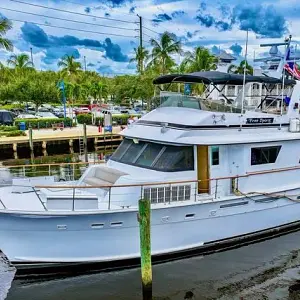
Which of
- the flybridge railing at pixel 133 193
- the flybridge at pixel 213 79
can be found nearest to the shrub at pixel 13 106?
the flybridge at pixel 213 79

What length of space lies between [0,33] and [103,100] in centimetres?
3172

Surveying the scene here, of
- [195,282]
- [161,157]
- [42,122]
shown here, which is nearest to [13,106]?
[42,122]

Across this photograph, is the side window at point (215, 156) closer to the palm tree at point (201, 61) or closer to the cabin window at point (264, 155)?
the cabin window at point (264, 155)

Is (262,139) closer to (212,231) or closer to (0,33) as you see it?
(212,231)

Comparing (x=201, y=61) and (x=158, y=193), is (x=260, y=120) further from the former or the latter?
(x=201, y=61)

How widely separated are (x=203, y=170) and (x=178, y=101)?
2384 mm

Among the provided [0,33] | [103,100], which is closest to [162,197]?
[0,33]

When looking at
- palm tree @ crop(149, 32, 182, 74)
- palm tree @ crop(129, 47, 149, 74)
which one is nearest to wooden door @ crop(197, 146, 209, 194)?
palm tree @ crop(149, 32, 182, 74)

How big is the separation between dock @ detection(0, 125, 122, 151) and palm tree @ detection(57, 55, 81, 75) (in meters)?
31.2

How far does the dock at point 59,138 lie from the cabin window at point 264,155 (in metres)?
16.1

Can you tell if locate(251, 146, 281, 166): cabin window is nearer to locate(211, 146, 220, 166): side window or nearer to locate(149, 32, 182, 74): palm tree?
locate(211, 146, 220, 166): side window

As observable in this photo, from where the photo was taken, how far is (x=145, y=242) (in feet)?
31.1

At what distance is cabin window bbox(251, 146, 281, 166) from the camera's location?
41.0ft

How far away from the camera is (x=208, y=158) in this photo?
11.8 metres
